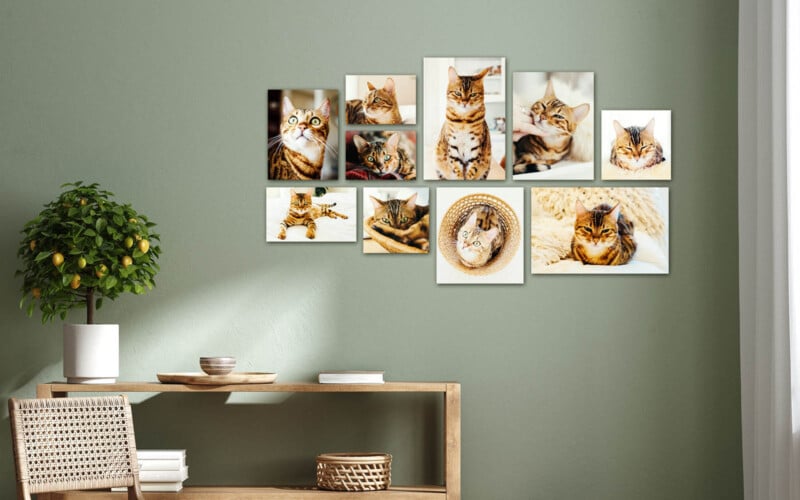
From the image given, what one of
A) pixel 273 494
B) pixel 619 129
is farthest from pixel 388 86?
pixel 273 494

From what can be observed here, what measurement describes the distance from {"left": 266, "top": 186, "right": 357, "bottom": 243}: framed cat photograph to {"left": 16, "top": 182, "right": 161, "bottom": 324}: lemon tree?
1.40 ft

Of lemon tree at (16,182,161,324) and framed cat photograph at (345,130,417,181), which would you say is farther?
framed cat photograph at (345,130,417,181)

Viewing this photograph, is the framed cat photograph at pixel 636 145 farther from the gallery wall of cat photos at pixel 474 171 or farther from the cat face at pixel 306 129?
the cat face at pixel 306 129

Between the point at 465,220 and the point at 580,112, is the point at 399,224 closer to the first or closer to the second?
the point at 465,220

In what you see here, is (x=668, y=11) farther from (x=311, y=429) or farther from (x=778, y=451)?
(x=311, y=429)

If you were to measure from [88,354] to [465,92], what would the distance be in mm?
1569

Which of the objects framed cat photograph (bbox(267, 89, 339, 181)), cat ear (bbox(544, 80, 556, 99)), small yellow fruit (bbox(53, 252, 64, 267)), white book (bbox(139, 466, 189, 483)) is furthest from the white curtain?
small yellow fruit (bbox(53, 252, 64, 267))

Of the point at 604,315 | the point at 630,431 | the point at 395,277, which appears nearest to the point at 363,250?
the point at 395,277

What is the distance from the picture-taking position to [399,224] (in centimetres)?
320

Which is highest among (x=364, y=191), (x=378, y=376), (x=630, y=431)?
(x=364, y=191)

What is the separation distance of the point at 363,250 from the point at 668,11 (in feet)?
4.59

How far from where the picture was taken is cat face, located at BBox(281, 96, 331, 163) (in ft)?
10.6

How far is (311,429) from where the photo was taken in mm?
3178

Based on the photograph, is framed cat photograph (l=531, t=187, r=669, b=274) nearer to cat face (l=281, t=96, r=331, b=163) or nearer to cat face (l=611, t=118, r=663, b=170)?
cat face (l=611, t=118, r=663, b=170)
